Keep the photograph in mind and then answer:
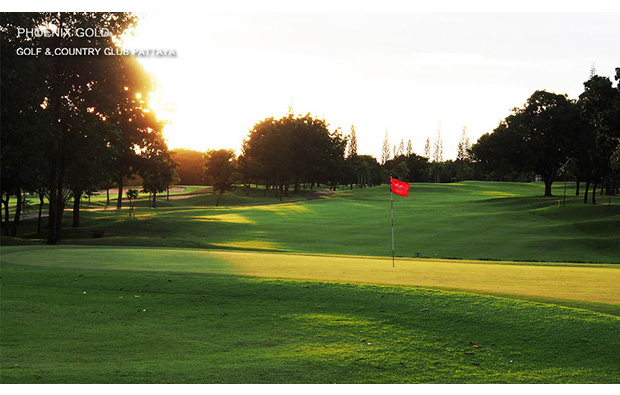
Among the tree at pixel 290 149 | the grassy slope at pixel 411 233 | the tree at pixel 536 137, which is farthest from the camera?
the tree at pixel 290 149

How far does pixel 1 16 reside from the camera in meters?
27.2

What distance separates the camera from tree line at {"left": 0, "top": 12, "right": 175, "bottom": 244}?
27547 mm

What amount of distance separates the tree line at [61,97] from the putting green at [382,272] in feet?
33.7

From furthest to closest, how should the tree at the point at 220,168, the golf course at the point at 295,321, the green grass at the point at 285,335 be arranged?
1. the tree at the point at 220,168
2. the golf course at the point at 295,321
3. the green grass at the point at 285,335

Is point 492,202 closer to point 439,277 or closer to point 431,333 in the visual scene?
point 439,277

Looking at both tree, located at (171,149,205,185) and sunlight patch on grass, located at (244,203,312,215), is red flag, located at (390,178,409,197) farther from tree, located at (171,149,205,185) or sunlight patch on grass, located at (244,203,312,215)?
tree, located at (171,149,205,185)

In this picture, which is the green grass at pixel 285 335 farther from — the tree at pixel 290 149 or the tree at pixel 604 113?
the tree at pixel 290 149

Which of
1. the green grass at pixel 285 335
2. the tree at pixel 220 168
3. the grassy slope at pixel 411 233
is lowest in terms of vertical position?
the grassy slope at pixel 411 233

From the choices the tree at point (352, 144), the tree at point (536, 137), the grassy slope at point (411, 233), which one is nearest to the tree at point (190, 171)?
the tree at point (352, 144)

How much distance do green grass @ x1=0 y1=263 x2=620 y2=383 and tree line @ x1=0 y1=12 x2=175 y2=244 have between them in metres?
17.7

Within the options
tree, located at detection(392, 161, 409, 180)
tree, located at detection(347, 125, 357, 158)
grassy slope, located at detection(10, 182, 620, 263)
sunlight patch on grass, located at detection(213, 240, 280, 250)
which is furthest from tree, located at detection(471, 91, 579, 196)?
tree, located at detection(347, 125, 357, 158)

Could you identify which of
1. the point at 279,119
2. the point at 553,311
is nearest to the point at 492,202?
the point at 279,119

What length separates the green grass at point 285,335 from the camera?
307 inches

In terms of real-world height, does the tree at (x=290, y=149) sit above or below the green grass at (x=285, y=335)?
above
